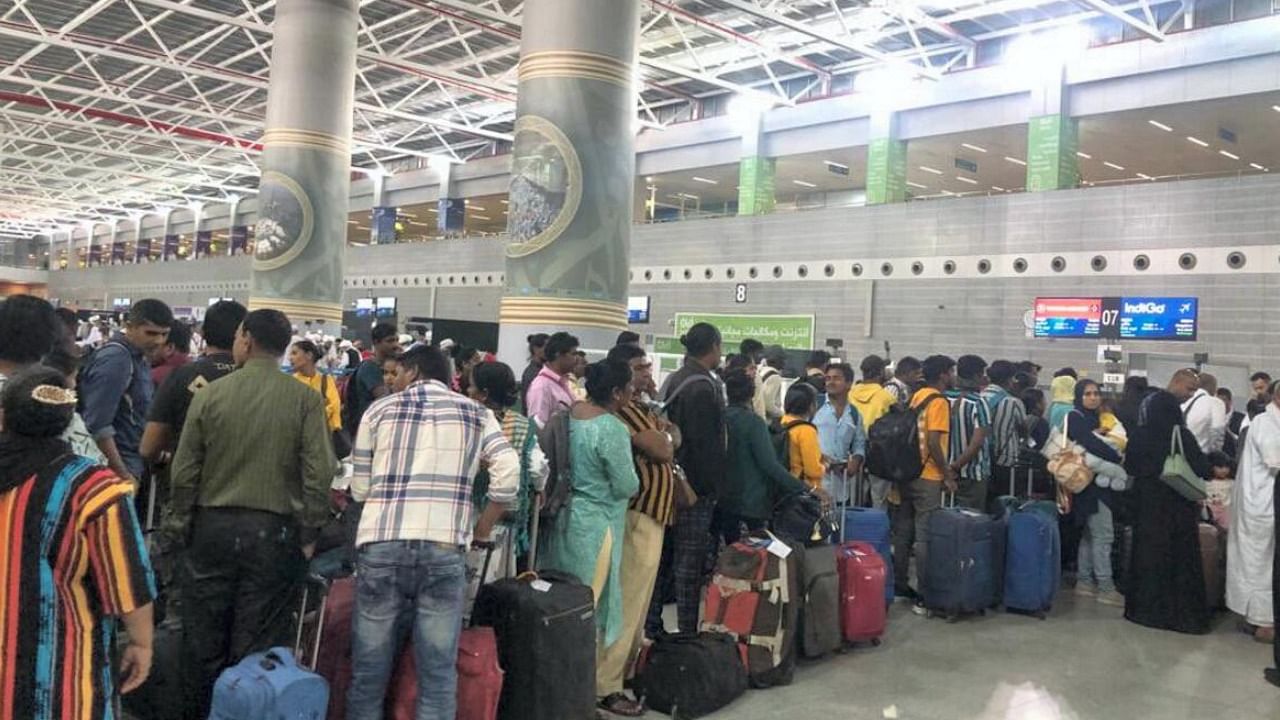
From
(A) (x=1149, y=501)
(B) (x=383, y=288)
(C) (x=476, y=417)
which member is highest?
(B) (x=383, y=288)

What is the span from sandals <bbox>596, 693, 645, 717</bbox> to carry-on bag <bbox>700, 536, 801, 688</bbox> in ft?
1.76

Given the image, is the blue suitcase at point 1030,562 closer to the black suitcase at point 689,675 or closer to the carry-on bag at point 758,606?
the carry-on bag at point 758,606

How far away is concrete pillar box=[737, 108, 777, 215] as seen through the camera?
2016cm

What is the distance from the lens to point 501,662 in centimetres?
354

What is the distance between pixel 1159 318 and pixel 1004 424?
848 centimetres

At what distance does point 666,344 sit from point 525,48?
7.40 m

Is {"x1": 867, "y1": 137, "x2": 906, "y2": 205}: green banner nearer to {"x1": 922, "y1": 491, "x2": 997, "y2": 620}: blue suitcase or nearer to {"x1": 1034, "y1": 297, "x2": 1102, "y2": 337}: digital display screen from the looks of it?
{"x1": 1034, "y1": 297, "x2": 1102, "y2": 337}: digital display screen

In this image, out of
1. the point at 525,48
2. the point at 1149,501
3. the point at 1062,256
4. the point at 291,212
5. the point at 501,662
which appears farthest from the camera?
the point at 291,212

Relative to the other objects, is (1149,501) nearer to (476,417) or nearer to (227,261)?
(476,417)

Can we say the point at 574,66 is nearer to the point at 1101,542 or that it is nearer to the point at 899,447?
the point at 899,447

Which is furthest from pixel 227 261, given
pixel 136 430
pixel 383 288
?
pixel 136 430

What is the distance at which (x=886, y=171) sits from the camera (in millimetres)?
17984

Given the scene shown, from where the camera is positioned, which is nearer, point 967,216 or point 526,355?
point 526,355

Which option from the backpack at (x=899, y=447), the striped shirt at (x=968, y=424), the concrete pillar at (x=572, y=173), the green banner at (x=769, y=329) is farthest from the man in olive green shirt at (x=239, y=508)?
the green banner at (x=769, y=329)
